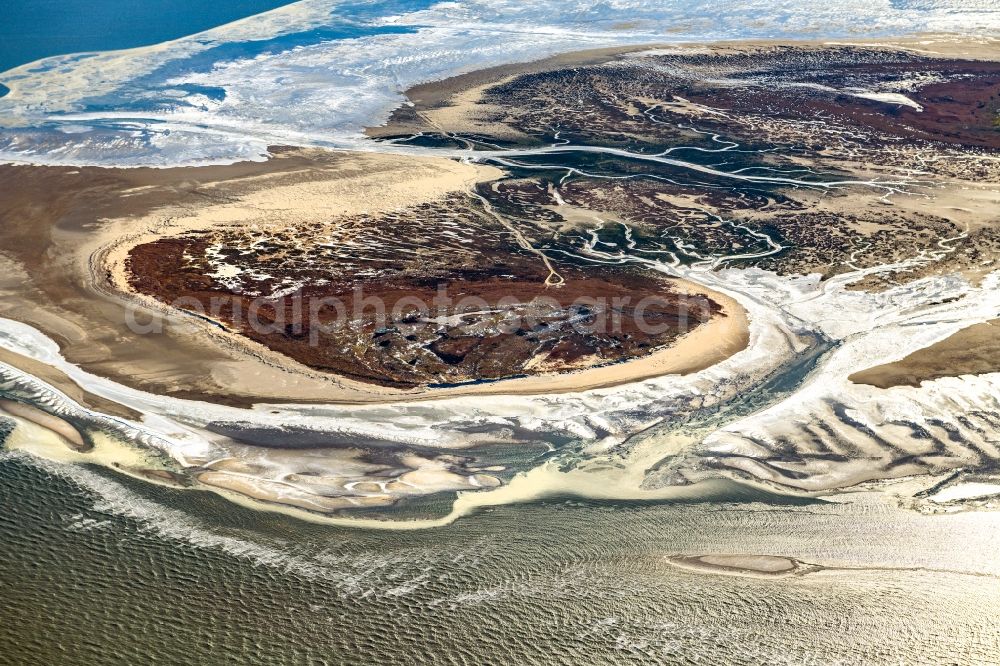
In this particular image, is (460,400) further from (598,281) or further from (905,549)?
(905,549)

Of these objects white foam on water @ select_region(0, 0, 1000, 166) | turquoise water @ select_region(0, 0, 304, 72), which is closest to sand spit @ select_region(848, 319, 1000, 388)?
white foam on water @ select_region(0, 0, 1000, 166)

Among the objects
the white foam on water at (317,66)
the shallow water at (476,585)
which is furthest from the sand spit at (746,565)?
the white foam on water at (317,66)

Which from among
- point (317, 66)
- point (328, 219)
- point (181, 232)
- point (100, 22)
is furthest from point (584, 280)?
point (100, 22)

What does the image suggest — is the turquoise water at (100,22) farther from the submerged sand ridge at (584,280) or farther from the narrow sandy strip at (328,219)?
the narrow sandy strip at (328,219)

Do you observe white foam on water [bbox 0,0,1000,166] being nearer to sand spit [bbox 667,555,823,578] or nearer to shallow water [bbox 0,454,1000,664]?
shallow water [bbox 0,454,1000,664]

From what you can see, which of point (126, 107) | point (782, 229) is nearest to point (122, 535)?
point (782, 229)

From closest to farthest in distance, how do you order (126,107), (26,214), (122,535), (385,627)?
(385,627)
(122,535)
(26,214)
(126,107)
